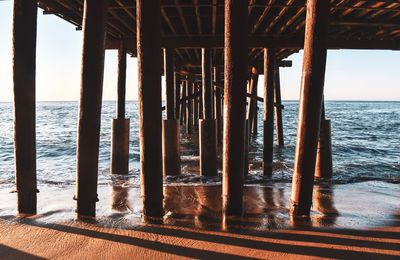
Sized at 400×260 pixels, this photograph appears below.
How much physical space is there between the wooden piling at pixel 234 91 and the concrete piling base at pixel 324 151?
13.9 ft

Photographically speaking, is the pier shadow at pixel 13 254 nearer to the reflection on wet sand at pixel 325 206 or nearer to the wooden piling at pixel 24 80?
the wooden piling at pixel 24 80

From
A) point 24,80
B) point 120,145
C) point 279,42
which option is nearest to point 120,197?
point 120,145

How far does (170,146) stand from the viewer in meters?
7.60

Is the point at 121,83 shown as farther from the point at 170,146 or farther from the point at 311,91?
the point at 311,91

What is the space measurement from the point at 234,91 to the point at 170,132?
3.93 metres

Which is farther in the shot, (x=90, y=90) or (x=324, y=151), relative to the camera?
(x=324, y=151)

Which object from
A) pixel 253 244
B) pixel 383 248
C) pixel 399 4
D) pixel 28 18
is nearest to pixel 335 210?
pixel 383 248

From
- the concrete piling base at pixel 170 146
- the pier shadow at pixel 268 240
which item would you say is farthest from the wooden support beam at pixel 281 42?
the pier shadow at pixel 268 240

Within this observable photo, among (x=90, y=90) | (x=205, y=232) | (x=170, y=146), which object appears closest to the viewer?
(x=205, y=232)

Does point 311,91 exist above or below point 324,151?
above

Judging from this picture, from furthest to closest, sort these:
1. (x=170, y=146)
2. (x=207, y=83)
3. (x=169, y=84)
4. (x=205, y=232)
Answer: (x=207, y=83), (x=169, y=84), (x=170, y=146), (x=205, y=232)

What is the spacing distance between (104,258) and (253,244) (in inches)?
53.2

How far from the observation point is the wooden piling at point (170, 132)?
7.56 metres

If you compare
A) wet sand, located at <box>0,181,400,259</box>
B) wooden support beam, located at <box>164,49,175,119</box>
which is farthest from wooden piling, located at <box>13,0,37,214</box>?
wooden support beam, located at <box>164,49,175,119</box>
